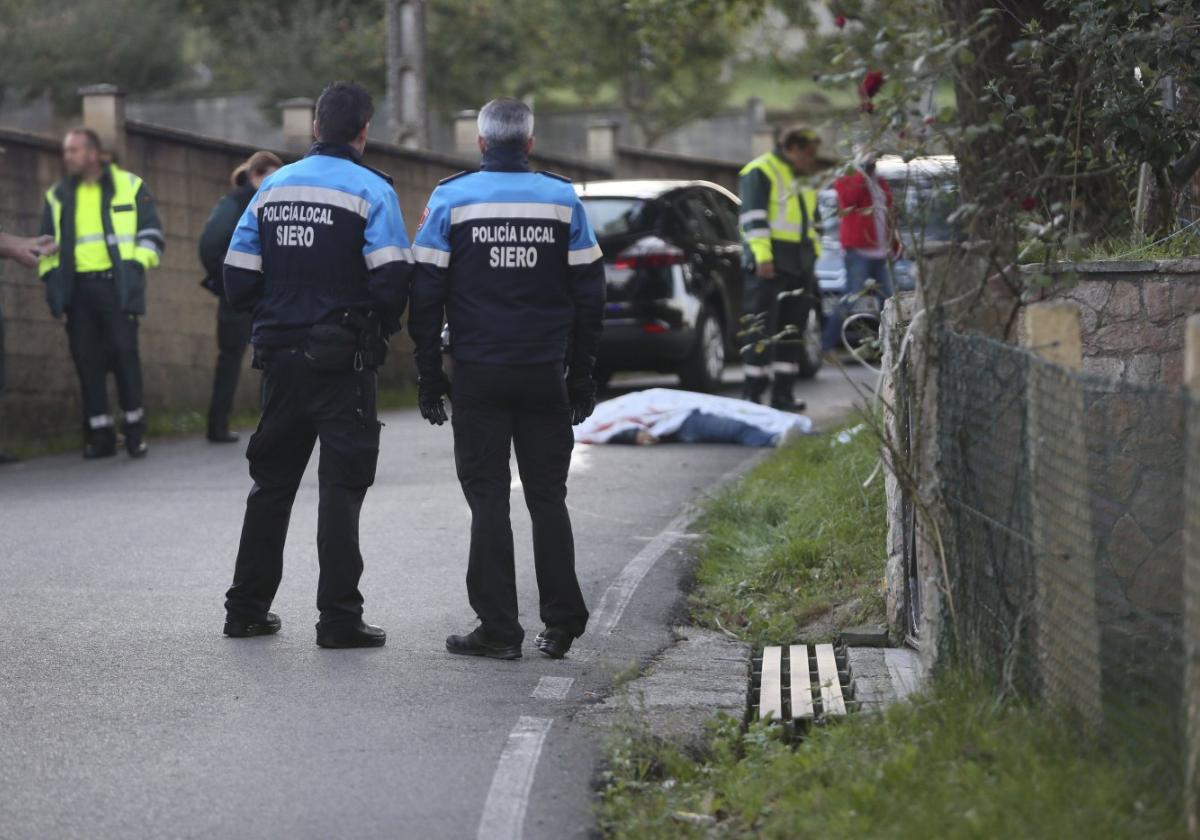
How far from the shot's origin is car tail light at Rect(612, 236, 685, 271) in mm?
14672

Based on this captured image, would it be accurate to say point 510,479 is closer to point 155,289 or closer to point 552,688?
point 552,688

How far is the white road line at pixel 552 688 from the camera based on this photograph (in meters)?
5.81

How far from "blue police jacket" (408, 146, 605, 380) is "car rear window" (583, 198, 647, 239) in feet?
27.6

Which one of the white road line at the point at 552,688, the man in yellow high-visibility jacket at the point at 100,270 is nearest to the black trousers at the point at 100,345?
the man in yellow high-visibility jacket at the point at 100,270

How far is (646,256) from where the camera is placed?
14695 mm

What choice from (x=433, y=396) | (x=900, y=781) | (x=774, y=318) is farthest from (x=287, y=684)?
(x=774, y=318)

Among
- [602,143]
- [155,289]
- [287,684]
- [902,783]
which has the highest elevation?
[602,143]

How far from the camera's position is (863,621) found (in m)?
6.82

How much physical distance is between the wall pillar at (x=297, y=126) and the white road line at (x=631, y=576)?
8.22 metres

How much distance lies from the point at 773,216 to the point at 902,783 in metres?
8.99

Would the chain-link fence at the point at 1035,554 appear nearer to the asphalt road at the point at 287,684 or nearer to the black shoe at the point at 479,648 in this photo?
the asphalt road at the point at 287,684

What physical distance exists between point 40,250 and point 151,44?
34404mm

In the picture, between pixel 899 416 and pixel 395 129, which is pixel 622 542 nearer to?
pixel 899 416

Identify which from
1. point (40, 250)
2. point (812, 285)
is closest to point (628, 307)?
point (812, 285)
